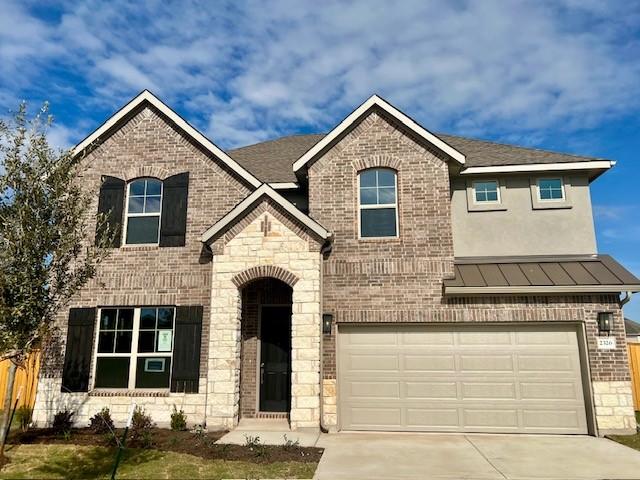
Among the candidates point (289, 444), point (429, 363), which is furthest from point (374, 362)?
point (289, 444)

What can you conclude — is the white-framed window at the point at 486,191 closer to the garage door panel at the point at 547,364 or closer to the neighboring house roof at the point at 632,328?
the garage door panel at the point at 547,364

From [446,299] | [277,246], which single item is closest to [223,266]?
[277,246]

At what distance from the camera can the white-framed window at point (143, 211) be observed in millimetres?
11504

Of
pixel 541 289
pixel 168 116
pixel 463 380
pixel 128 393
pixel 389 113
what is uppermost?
pixel 168 116

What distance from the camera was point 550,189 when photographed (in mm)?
11750

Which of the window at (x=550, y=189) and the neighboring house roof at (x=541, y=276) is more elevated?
the window at (x=550, y=189)

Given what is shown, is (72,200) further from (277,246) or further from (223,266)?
(277,246)

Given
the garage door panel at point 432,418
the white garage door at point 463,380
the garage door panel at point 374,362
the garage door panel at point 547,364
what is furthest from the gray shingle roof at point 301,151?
the garage door panel at point 432,418

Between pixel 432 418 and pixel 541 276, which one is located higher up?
pixel 541 276

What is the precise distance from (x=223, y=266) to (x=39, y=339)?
12.4 feet

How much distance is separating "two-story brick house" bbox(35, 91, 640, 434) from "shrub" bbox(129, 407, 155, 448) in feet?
0.72

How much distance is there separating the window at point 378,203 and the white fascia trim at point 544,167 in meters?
2.07

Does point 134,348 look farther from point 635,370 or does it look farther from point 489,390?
point 635,370

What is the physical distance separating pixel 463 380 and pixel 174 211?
7769 mm
